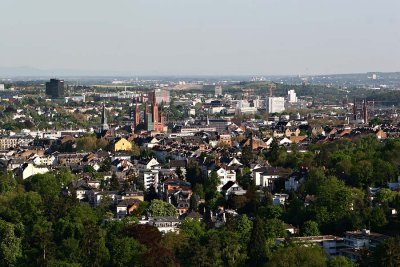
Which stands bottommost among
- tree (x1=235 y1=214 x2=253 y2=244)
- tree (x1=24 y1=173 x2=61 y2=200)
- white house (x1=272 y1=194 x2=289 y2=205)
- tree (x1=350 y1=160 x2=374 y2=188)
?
tree (x1=24 y1=173 x2=61 y2=200)

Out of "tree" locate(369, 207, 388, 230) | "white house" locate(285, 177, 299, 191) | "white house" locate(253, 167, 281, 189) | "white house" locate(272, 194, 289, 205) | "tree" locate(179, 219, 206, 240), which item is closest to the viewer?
"tree" locate(179, 219, 206, 240)

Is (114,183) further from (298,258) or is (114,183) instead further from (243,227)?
(298,258)

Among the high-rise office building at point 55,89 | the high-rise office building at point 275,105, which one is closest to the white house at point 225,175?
the high-rise office building at point 275,105

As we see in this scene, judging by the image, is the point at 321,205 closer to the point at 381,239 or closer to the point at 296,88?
the point at 381,239

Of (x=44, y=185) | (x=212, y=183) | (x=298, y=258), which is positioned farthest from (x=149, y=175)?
(x=298, y=258)

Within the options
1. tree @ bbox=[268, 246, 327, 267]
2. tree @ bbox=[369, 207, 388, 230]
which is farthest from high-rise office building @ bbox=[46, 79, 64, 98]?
tree @ bbox=[268, 246, 327, 267]

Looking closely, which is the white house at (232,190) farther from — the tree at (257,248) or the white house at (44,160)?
the white house at (44,160)

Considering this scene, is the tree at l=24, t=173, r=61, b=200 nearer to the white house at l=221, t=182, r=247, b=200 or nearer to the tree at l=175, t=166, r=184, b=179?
the tree at l=175, t=166, r=184, b=179
